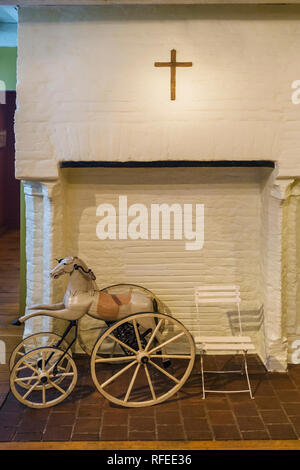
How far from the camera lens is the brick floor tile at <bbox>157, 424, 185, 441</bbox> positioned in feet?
14.4

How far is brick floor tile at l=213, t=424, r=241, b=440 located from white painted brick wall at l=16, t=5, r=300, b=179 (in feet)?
7.73

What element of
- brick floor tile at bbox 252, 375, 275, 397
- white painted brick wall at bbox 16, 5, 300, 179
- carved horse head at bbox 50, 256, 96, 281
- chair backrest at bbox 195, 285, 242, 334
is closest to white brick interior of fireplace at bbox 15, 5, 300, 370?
white painted brick wall at bbox 16, 5, 300, 179

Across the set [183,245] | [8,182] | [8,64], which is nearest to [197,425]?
[183,245]

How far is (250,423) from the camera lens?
463 cm

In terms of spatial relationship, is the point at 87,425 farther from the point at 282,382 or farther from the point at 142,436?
the point at 282,382

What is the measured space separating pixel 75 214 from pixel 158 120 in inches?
52.5

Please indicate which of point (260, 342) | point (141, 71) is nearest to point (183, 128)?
point (141, 71)

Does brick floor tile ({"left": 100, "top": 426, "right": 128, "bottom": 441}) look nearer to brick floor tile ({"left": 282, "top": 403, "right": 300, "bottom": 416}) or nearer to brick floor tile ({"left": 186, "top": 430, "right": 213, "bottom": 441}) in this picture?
brick floor tile ({"left": 186, "top": 430, "right": 213, "bottom": 441})

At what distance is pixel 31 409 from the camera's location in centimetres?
487

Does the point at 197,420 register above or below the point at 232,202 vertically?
below

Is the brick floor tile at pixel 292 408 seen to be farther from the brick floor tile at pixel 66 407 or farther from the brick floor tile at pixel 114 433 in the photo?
the brick floor tile at pixel 66 407

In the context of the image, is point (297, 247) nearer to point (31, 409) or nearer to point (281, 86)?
point (281, 86)

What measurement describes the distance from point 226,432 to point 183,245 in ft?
6.84
